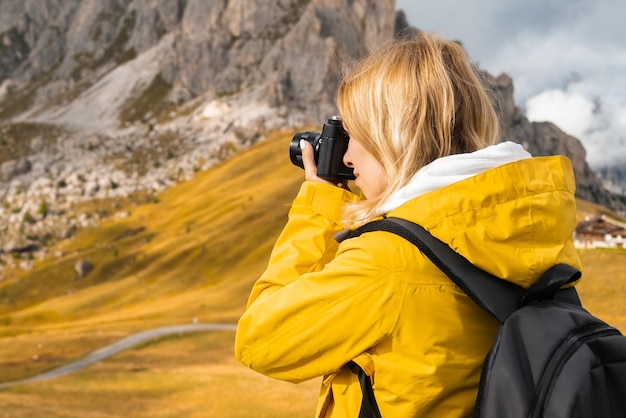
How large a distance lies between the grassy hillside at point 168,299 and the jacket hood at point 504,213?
736 inches

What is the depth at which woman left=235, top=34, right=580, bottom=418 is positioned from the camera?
9.91ft

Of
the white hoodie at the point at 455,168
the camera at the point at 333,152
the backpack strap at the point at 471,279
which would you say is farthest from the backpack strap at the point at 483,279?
the camera at the point at 333,152

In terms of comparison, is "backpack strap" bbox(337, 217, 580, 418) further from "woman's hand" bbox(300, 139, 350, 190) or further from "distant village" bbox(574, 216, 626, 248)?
"distant village" bbox(574, 216, 626, 248)

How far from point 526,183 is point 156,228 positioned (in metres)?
90.3

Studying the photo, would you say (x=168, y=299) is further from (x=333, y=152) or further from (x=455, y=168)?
(x=455, y=168)

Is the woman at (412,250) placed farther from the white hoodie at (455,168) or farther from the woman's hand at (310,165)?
the woman's hand at (310,165)

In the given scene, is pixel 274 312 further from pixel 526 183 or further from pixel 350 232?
pixel 526 183

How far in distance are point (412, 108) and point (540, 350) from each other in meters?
1.47

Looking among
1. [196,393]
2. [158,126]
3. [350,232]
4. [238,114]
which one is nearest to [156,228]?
[238,114]

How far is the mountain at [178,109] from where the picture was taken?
361 ft

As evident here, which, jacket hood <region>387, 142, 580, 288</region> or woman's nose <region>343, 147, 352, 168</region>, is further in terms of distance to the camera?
woman's nose <region>343, 147, 352, 168</region>

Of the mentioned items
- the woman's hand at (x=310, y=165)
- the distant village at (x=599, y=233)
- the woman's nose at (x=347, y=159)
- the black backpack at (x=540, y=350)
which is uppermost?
the woman's nose at (x=347, y=159)

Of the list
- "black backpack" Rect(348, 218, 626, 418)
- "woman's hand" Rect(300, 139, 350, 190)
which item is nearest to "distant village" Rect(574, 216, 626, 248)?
"woman's hand" Rect(300, 139, 350, 190)

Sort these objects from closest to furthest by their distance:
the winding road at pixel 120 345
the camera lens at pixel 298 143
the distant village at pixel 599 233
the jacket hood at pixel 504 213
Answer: the jacket hood at pixel 504 213 → the camera lens at pixel 298 143 → the winding road at pixel 120 345 → the distant village at pixel 599 233
